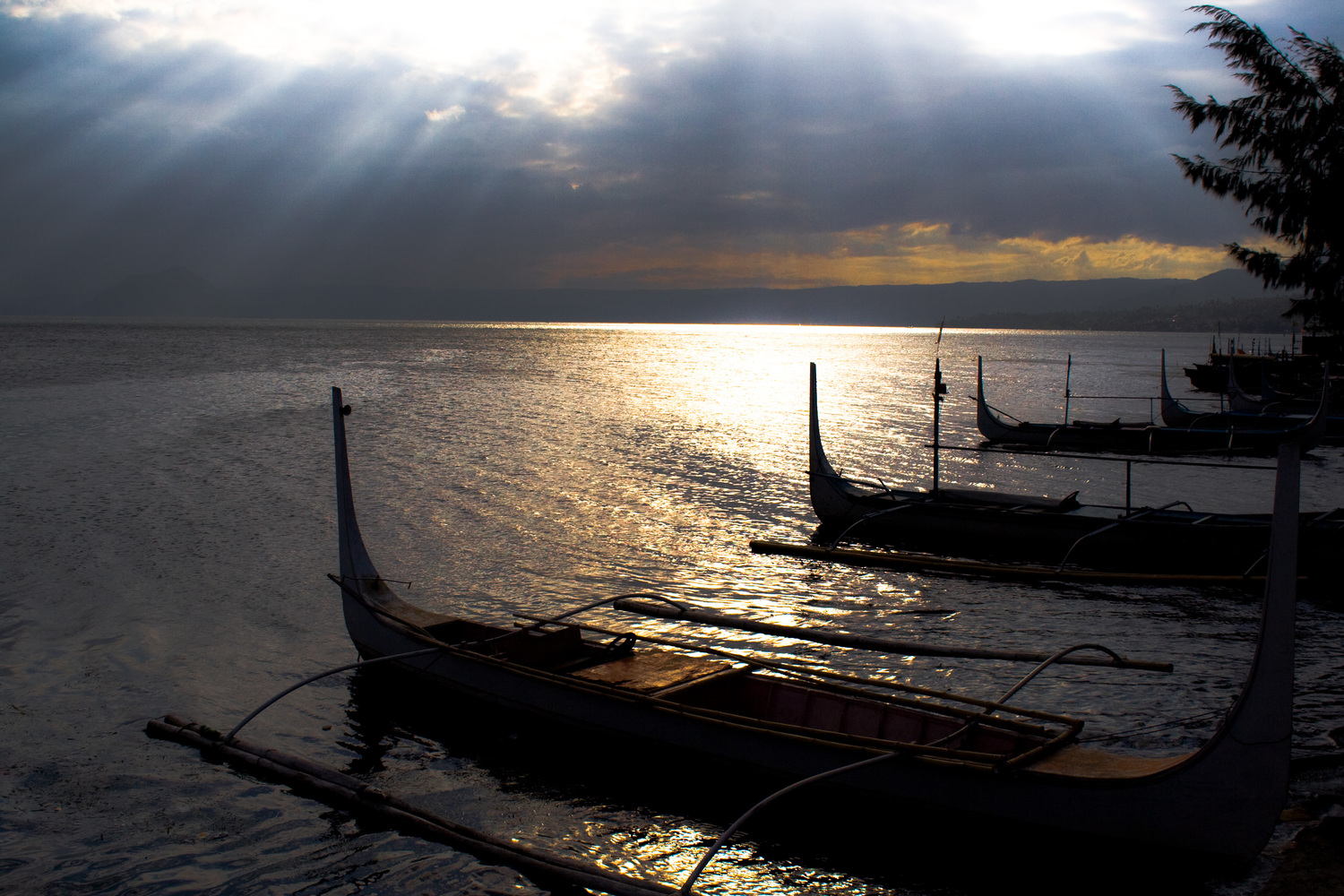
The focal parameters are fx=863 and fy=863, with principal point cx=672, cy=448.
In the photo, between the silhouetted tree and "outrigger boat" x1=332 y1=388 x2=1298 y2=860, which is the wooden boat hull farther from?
the silhouetted tree

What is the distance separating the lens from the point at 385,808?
988cm

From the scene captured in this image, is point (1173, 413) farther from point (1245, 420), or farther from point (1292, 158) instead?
point (1292, 158)

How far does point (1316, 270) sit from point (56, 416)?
58952mm

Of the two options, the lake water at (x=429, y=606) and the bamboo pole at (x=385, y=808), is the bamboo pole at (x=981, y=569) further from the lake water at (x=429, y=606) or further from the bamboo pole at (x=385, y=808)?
the bamboo pole at (x=385, y=808)

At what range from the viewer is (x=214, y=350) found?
436 feet

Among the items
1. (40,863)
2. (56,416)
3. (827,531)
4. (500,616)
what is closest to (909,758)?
(40,863)

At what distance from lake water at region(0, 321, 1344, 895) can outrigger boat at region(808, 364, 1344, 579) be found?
128cm

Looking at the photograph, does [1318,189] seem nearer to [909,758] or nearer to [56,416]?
[909,758]

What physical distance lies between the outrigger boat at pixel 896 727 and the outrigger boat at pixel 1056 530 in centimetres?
1044

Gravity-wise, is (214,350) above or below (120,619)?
above

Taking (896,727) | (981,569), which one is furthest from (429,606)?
(896,727)

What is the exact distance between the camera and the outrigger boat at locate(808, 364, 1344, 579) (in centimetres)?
2077

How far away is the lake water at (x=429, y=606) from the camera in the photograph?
1000 centimetres

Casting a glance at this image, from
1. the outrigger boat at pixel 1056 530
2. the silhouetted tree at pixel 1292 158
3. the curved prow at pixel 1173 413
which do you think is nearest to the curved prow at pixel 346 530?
the outrigger boat at pixel 1056 530
